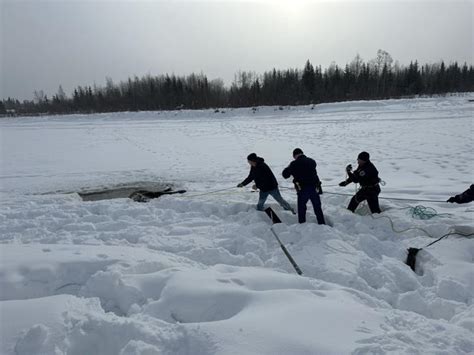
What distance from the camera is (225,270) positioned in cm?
473

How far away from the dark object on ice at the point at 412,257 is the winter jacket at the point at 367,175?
1.79 metres

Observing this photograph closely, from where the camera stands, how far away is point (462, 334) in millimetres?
3182

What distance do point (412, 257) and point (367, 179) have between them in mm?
1983

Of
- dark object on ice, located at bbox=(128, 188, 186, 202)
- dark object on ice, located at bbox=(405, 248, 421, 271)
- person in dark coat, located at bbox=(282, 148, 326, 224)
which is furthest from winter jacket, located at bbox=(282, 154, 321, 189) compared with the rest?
dark object on ice, located at bbox=(128, 188, 186, 202)

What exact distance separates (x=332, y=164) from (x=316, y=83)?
4351 centimetres

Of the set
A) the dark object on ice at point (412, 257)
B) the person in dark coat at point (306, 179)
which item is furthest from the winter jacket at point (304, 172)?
the dark object on ice at point (412, 257)

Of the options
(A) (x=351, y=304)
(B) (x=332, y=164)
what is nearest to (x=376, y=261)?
(A) (x=351, y=304)

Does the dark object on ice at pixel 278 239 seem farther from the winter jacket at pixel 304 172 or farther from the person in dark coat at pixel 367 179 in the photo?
the person in dark coat at pixel 367 179

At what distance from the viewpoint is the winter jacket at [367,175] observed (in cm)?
676

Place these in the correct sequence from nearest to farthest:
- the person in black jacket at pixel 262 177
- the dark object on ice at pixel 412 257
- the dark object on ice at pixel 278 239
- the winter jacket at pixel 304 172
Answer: the dark object on ice at pixel 278 239
the dark object on ice at pixel 412 257
the winter jacket at pixel 304 172
the person in black jacket at pixel 262 177

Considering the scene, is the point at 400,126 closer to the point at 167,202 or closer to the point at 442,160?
the point at 442,160

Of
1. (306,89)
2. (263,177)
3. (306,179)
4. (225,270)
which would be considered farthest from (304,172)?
(306,89)

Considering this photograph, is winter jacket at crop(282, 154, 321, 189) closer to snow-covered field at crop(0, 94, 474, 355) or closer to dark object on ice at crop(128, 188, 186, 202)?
snow-covered field at crop(0, 94, 474, 355)

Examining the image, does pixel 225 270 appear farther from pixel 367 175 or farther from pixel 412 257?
pixel 367 175
